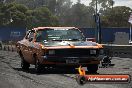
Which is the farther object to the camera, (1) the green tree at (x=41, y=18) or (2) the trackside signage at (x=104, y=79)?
(1) the green tree at (x=41, y=18)

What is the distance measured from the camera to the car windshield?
1379cm

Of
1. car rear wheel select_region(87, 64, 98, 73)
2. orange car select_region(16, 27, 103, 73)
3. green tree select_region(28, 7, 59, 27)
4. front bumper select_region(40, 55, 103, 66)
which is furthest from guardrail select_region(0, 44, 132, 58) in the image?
green tree select_region(28, 7, 59, 27)

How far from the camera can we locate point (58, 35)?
548 inches

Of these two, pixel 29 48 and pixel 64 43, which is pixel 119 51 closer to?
pixel 29 48

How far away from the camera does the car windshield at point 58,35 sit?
1379 cm

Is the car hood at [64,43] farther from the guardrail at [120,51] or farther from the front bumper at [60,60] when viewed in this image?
the guardrail at [120,51]

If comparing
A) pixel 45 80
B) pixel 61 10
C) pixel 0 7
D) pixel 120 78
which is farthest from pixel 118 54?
pixel 61 10

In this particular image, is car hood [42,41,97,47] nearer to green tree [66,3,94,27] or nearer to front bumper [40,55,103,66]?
front bumper [40,55,103,66]

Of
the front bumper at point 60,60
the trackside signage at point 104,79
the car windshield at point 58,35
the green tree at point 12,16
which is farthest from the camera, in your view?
the green tree at point 12,16

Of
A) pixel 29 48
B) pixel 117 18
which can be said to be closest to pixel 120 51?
pixel 29 48

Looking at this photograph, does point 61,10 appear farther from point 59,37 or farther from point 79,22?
point 59,37

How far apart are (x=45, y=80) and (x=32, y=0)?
154m

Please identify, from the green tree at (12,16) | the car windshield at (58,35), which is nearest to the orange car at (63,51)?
the car windshield at (58,35)

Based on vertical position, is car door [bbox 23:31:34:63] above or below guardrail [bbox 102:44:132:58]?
above
